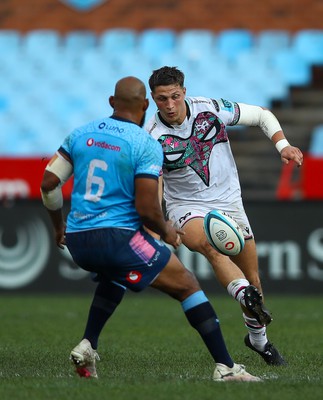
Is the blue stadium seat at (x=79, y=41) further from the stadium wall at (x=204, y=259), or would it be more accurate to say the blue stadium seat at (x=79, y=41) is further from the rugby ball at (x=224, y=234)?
the rugby ball at (x=224, y=234)

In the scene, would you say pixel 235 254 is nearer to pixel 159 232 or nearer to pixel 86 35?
pixel 159 232

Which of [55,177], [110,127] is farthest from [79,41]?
[110,127]

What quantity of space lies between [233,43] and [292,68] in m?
1.24

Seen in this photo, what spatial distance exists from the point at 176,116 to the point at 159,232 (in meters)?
1.86

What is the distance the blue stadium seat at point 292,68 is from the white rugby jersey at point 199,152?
11.2 meters

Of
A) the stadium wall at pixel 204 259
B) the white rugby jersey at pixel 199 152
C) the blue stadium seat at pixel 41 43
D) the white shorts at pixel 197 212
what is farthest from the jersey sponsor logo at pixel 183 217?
the blue stadium seat at pixel 41 43

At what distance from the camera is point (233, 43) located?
19.2 meters

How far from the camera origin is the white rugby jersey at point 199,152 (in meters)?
7.76

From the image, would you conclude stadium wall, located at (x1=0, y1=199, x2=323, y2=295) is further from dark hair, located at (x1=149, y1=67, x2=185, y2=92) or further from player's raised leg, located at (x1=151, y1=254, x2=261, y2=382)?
player's raised leg, located at (x1=151, y1=254, x2=261, y2=382)

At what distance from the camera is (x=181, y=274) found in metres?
6.11

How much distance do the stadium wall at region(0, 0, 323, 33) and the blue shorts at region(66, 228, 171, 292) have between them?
13.9 m

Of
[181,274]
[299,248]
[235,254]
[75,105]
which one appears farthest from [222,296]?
[181,274]

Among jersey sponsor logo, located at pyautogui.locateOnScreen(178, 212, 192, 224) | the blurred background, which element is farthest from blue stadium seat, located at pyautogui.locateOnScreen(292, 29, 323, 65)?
jersey sponsor logo, located at pyautogui.locateOnScreen(178, 212, 192, 224)

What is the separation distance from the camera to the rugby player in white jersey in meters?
7.58
